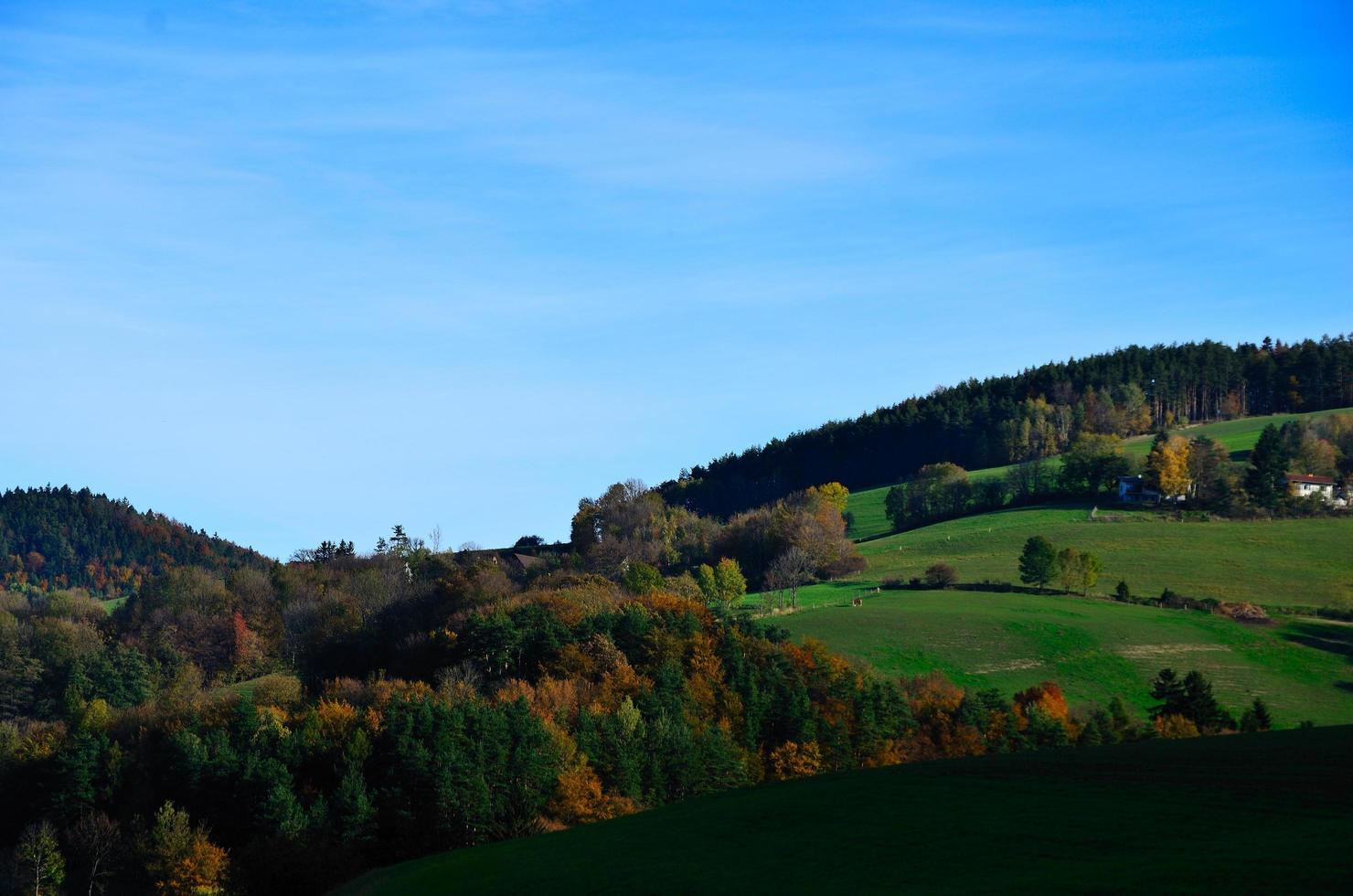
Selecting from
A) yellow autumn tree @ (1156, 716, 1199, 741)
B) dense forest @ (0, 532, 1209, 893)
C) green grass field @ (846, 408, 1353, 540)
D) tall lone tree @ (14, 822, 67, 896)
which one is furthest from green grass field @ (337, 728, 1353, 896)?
green grass field @ (846, 408, 1353, 540)

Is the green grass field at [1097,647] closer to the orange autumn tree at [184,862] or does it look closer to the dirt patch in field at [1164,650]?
the dirt patch in field at [1164,650]

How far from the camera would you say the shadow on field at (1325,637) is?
3994 inches

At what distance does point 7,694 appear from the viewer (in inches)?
5044

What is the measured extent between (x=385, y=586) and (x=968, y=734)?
87525 millimetres

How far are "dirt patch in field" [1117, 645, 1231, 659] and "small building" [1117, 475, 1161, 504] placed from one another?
63.8 metres

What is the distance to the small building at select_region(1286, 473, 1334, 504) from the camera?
496ft

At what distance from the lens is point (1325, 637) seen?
341 ft

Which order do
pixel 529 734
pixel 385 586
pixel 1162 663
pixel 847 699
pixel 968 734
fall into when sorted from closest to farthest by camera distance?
pixel 529 734 < pixel 968 734 < pixel 847 699 < pixel 1162 663 < pixel 385 586

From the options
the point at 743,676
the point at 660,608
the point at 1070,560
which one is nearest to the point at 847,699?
the point at 743,676

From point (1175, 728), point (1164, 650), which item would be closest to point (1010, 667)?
point (1164, 650)

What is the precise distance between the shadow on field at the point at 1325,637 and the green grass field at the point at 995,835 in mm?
55111

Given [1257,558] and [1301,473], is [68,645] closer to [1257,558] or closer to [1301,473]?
[1257,558]

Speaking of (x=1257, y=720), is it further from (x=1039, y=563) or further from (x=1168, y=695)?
(x=1039, y=563)

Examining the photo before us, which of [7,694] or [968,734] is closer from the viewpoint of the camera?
[968,734]
